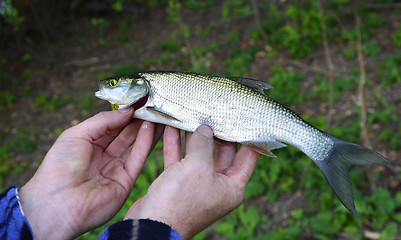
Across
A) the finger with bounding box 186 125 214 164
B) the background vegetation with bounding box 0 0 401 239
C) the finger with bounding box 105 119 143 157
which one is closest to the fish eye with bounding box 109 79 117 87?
the finger with bounding box 105 119 143 157

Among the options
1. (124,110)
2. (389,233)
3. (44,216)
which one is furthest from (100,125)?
(389,233)

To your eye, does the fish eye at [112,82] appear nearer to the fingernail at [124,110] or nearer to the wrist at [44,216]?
the fingernail at [124,110]

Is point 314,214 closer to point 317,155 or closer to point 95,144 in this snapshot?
point 317,155

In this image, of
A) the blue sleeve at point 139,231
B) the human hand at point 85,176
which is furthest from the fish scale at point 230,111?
the blue sleeve at point 139,231

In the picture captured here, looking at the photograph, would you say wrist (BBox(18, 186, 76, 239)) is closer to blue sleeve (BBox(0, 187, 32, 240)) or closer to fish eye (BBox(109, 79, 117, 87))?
blue sleeve (BBox(0, 187, 32, 240))

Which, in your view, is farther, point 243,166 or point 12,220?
point 243,166

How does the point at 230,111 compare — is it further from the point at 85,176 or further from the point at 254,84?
the point at 85,176
